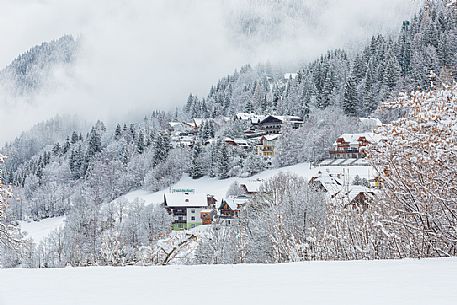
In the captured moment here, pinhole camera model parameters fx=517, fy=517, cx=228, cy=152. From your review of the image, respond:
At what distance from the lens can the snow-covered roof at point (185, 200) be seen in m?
55.8

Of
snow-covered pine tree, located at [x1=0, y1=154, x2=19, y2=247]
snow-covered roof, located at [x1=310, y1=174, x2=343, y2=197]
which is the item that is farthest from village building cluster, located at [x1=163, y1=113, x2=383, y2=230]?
snow-covered pine tree, located at [x1=0, y1=154, x2=19, y2=247]

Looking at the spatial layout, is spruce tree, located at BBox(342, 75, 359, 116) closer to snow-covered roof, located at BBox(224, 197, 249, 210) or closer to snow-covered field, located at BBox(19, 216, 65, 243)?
snow-covered roof, located at BBox(224, 197, 249, 210)

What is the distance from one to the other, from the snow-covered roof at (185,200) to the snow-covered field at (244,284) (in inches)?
1959

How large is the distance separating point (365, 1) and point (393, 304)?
209487mm

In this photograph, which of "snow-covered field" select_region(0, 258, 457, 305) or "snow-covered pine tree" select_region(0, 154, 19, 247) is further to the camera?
"snow-covered pine tree" select_region(0, 154, 19, 247)

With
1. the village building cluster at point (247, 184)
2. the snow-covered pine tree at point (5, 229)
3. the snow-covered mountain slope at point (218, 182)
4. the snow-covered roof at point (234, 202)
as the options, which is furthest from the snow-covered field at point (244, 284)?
the snow-covered mountain slope at point (218, 182)

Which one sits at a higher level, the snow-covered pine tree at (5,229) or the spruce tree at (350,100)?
the spruce tree at (350,100)

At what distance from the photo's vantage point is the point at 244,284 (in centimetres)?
493

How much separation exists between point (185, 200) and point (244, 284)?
51.4 m

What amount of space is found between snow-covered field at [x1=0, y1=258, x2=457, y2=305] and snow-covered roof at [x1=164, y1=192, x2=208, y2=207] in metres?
49.8

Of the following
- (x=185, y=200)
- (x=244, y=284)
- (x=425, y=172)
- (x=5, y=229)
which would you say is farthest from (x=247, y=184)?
(x=244, y=284)

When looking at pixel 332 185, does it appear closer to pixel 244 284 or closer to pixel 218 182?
pixel 244 284

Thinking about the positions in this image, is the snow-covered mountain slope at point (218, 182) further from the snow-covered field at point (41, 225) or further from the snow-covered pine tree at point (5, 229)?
the snow-covered pine tree at point (5, 229)

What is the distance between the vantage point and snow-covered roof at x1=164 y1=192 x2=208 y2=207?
5575 cm
